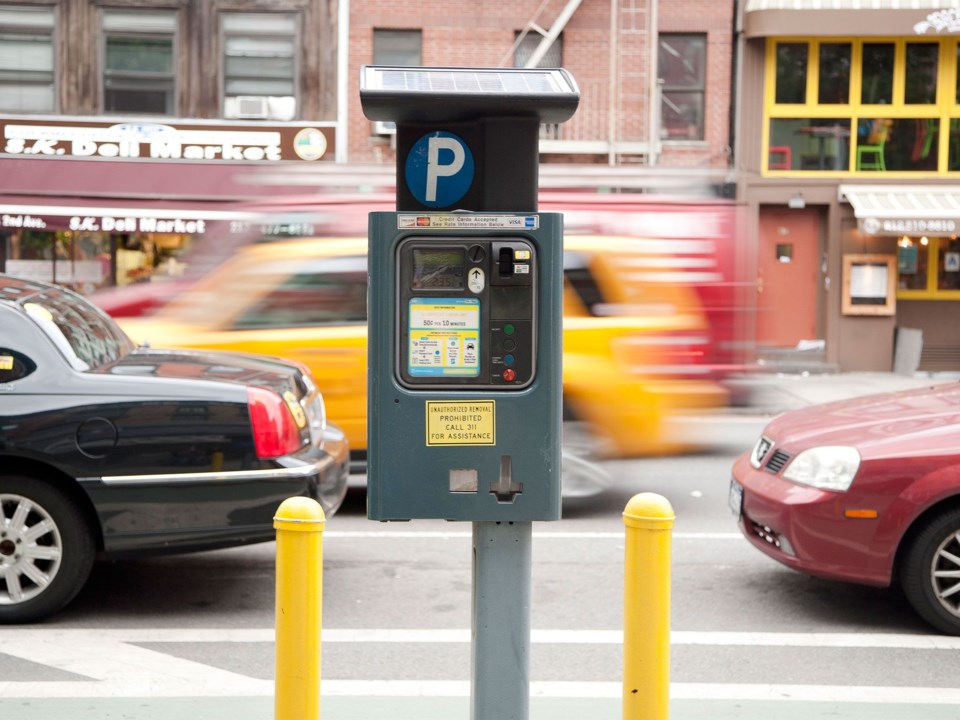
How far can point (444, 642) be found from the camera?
5664mm

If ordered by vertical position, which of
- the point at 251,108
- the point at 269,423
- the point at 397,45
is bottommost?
the point at 269,423

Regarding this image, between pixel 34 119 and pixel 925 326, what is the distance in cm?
1566

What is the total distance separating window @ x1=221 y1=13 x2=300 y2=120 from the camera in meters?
20.5

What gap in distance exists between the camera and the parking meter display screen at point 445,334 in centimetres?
341

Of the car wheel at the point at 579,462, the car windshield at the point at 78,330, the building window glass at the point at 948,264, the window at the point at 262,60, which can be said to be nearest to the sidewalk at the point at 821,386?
the building window glass at the point at 948,264

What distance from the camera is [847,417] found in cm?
635

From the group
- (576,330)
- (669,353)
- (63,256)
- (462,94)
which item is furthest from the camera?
(63,256)

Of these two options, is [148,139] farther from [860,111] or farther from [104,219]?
[860,111]

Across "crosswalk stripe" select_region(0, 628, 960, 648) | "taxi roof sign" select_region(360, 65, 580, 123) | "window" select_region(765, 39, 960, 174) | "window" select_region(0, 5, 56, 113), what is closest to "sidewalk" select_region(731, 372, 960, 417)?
"window" select_region(765, 39, 960, 174)

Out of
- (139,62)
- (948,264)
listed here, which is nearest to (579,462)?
(139,62)

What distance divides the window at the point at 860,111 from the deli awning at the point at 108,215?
389 inches

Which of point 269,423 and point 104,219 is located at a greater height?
point 104,219

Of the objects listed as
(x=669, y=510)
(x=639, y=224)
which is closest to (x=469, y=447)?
(x=669, y=510)

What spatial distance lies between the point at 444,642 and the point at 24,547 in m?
2.01
